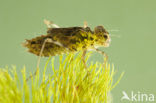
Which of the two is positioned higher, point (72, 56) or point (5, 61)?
point (5, 61)

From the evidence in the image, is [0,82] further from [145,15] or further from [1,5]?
[145,15]

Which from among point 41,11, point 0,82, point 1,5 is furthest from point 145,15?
point 0,82

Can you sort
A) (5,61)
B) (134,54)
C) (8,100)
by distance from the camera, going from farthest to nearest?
(134,54) → (5,61) → (8,100)

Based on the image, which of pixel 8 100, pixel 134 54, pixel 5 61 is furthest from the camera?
pixel 134 54

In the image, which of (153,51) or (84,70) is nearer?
(84,70)

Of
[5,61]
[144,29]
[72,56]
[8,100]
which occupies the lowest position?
[8,100]

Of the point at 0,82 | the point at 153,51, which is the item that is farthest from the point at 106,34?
the point at 153,51
